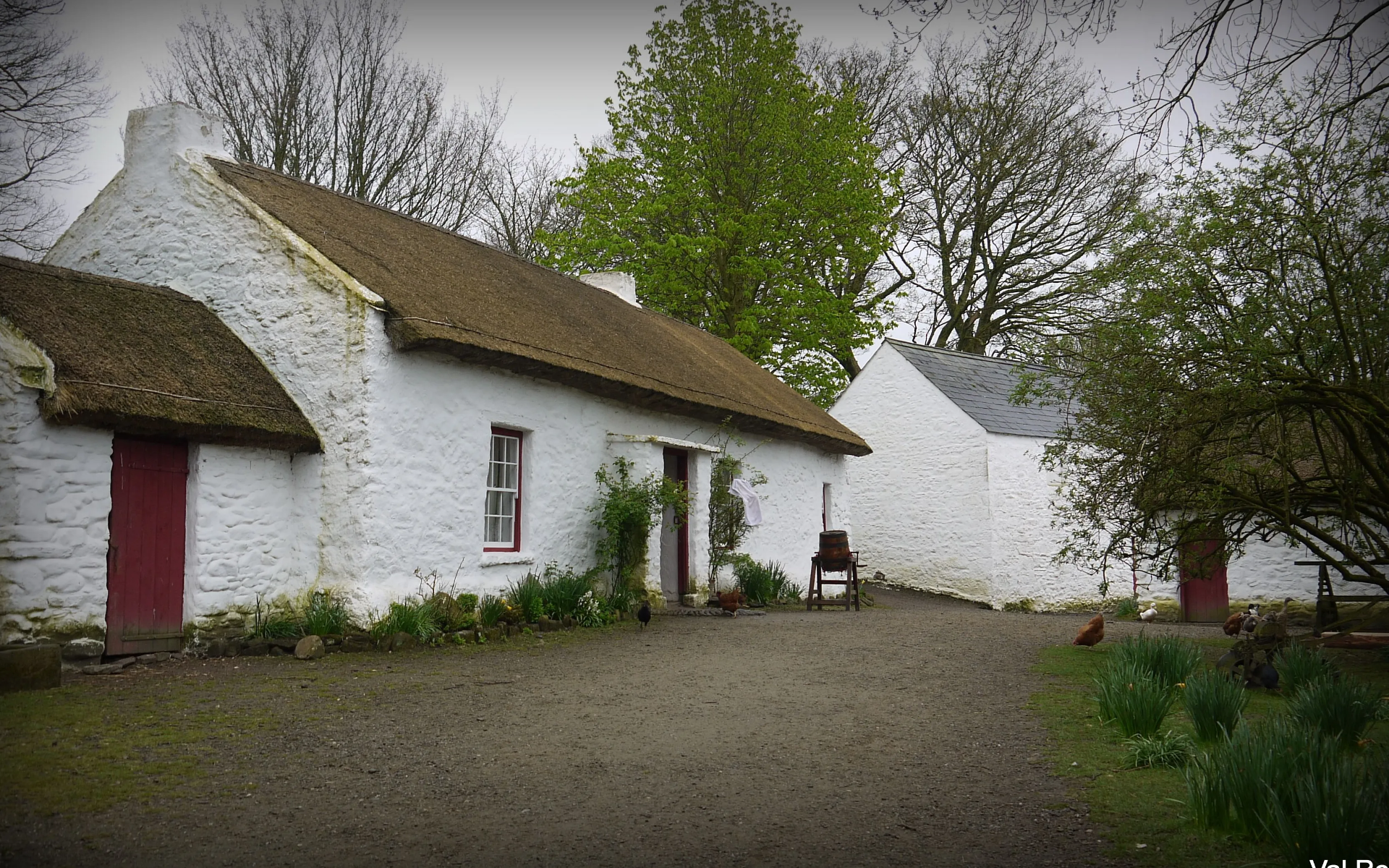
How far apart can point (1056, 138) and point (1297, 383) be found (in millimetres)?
20053

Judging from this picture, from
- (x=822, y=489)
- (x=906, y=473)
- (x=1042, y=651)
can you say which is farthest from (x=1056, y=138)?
(x=1042, y=651)

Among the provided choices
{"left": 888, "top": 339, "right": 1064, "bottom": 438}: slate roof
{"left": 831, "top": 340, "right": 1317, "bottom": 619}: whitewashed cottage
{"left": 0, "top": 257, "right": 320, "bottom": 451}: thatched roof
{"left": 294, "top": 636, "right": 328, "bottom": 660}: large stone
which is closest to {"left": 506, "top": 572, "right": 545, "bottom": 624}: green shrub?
{"left": 294, "top": 636, "right": 328, "bottom": 660}: large stone

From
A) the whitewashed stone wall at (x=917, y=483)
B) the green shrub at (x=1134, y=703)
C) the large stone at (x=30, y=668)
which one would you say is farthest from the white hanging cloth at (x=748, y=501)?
the large stone at (x=30, y=668)

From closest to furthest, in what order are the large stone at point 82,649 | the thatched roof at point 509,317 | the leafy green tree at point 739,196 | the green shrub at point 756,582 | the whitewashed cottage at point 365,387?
the large stone at point 82,649 < the whitewashed cottage at point 365,387 < the thatched roof at point 509,317 < the green shrub at point 756,582 < the leafy green tree at point 739,196

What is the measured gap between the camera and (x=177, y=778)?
5410 mm

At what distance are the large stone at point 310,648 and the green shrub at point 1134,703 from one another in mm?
6891

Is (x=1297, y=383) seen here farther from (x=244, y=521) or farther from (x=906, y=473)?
(x=906, y=473)

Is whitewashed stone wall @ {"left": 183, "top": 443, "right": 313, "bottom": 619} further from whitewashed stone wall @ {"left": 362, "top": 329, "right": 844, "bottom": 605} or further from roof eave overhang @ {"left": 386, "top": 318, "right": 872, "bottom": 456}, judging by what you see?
roof eave overhang @ {"left": 386, "top": 318, "right": 872, "bottom": 456}

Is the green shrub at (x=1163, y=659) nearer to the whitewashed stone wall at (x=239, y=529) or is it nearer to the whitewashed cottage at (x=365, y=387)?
the whitewashed cottage at (x=365, y=387)

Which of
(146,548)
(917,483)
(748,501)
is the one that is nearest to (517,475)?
(146,548)

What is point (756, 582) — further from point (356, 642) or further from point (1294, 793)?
point (1294, 793)

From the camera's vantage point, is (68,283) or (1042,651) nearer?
(68,283)

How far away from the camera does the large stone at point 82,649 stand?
847cm

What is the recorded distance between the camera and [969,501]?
68.2 ft
